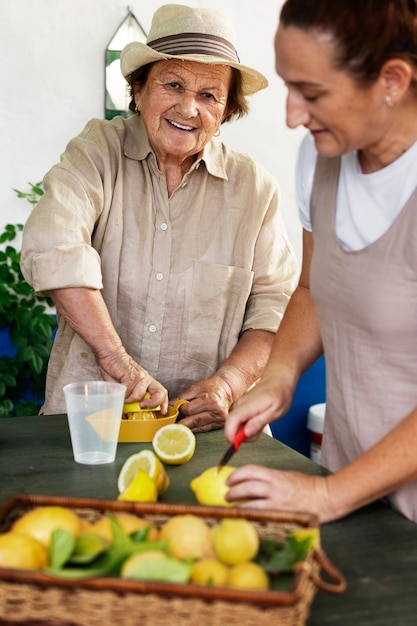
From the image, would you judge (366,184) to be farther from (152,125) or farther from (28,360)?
(28,360)

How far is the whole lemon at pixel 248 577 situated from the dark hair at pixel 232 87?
1.74 meters

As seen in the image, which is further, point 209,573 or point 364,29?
point 364,29

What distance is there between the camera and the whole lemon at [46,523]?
1.15m

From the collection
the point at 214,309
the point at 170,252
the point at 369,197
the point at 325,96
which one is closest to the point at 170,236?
the point at 170,252

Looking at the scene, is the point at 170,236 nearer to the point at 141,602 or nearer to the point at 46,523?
the point at 46,523

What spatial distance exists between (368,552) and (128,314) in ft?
4.17

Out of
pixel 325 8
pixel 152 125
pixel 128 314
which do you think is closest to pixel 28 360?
pixel 128 314

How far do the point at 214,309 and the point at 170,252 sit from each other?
0.22 metres

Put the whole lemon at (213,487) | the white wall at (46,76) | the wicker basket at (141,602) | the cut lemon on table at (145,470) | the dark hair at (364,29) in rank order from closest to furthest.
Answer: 1. the wicker basket at (141,602)
2. the dark hair at (364,29)
3. the whole lemon at (213,487)
4. the cut lemon on table at (145,470)
5. the white wall at (46,76)

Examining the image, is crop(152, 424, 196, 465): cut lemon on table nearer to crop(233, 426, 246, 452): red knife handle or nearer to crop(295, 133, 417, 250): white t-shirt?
crop(233, 426, 246, 452): red knife handle

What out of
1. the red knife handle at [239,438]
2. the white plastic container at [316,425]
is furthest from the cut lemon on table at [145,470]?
the white plastic container at [316,425]

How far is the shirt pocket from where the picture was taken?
2.52 meters

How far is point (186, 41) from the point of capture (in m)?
2.33

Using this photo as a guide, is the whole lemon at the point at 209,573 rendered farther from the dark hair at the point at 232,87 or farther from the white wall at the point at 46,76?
the white wall at the point at 46,76
